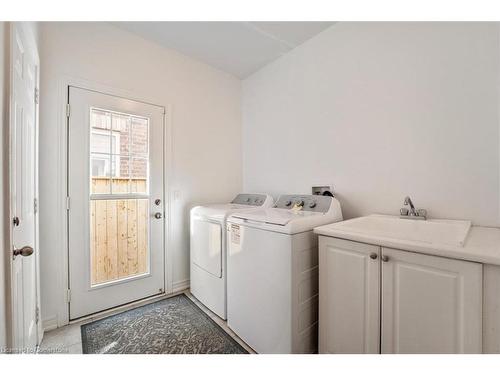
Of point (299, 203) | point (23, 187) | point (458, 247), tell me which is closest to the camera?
point (458, 247)

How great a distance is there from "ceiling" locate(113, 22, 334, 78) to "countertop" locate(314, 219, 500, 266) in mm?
1921

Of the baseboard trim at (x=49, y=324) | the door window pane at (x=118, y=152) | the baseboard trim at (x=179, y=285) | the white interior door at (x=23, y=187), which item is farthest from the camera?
the baseboard trim at (x=179, y=285)

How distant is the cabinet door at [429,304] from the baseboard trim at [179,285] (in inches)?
79.0

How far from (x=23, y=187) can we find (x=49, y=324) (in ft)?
4.26

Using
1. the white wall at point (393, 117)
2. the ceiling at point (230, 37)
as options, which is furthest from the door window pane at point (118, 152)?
the white wall at point (393, 117)

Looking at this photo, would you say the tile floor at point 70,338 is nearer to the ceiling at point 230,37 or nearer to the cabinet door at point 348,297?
the cabinet door at point 348,297

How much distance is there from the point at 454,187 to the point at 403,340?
3.46 ft

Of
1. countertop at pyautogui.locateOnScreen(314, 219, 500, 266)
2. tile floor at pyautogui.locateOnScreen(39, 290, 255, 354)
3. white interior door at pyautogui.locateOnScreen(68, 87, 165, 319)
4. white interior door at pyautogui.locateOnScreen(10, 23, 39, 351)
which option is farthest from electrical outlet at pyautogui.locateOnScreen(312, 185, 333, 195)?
white interior door at pyautogui.locateOnScreen(10, 23, 39, 351)

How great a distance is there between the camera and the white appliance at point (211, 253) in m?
1.94

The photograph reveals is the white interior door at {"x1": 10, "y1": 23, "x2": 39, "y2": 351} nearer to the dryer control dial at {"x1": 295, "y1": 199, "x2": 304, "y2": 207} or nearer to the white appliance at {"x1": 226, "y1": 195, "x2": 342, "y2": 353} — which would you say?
the white appliance at {"x1": 226, "y1": 195, "x2": 342, "y2": 353}

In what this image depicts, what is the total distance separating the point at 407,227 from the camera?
151cm

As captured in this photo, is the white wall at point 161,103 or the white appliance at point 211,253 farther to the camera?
the white appliance at point 211,253

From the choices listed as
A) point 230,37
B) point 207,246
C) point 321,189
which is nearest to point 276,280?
point 207,246

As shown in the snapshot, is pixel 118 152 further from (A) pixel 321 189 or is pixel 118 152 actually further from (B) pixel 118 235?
(A) pixel 321 189
